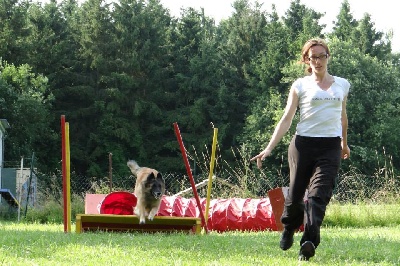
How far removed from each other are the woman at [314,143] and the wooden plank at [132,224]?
3.89m

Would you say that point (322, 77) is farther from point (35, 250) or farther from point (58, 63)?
point (58, 63)

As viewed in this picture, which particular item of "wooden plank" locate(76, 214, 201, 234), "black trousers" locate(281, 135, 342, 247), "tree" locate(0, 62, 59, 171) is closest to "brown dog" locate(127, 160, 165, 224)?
"wooden plank" locate(76, 214, 201, 234)

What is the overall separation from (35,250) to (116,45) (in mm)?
38557

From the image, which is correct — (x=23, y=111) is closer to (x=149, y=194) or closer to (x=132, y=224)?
(x=149, y=194)

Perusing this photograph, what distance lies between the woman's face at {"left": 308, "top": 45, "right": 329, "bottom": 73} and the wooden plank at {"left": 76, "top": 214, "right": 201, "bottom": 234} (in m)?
4.24

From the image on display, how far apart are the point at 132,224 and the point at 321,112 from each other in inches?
195

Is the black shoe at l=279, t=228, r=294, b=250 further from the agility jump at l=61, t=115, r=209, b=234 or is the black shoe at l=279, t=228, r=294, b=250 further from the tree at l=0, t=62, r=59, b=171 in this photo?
the tree at l=0, t=62, r=59, b=171

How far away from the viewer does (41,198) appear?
61.8ft

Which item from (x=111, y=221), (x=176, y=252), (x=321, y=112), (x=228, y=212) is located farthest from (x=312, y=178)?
(x=228, y=212)

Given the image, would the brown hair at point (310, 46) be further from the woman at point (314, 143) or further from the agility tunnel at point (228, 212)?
the agility tunnel at point (228, 212)

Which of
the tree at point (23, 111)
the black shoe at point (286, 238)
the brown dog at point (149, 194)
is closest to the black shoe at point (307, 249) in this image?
the black shoe at point (286, 238)

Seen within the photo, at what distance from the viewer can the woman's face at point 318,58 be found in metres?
5.46

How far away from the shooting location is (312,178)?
545 centimetres

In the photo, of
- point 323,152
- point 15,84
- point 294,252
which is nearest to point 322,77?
point 323,152
